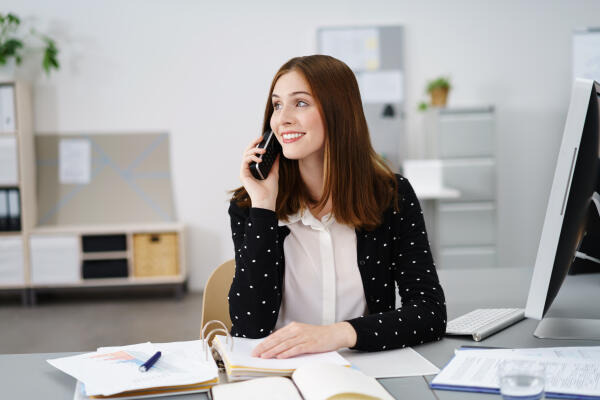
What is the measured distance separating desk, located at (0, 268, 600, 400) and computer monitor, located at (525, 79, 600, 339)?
20 cm

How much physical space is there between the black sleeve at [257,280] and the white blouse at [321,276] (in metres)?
0.08

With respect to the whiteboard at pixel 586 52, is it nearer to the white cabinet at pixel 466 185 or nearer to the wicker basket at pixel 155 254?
the white cabinet at pixel 466 185

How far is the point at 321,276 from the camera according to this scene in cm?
150

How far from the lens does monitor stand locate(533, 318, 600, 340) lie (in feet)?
4.13

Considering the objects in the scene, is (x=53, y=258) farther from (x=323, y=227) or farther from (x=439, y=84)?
(x=323, y=227)

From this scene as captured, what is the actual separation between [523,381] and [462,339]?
45 cm

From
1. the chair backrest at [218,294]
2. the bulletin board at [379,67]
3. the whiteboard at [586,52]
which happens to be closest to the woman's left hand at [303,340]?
the chair backrest at [218,294]

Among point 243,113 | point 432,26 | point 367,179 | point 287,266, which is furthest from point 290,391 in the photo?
point 432,26

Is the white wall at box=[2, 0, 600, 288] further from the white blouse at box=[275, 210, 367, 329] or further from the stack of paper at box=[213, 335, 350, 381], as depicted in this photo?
the stack of paper at box=[213, 335, 350, 381]

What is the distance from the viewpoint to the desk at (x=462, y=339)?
1021 mm

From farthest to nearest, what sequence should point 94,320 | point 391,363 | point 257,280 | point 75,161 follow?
1. point 75,161
2. point 94,320
3. point 257,280
4. point 391,363

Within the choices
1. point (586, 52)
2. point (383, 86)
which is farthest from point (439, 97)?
point (586, 52)

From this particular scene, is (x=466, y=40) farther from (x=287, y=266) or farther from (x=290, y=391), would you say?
(x=290, y=391)

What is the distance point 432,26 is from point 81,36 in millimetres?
2990
